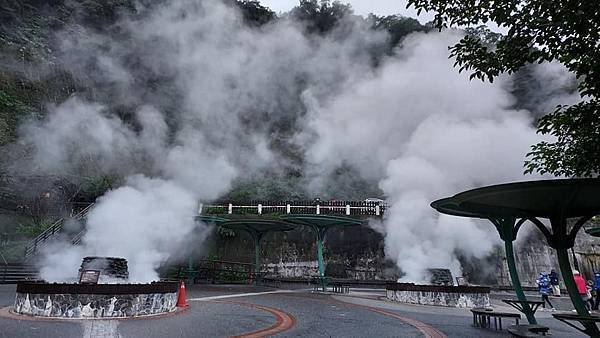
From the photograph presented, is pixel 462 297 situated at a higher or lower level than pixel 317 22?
lower

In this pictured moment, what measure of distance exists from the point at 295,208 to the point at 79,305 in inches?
621

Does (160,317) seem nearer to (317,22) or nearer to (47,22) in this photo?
(47,22)

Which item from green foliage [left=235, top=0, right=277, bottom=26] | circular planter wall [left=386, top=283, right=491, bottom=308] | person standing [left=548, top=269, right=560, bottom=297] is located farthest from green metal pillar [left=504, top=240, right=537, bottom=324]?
green foliage [left=235, top=0, right=277, bottom=26]

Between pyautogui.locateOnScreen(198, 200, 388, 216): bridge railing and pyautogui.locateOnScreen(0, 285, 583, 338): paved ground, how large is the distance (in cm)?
1185

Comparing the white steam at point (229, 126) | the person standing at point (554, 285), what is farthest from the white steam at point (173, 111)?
the person standing at point (554, 285)

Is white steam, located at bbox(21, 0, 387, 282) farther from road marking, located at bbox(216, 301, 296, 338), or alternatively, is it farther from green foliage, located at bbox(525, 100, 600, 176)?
green foliage, located at bbox(525, 100, 600, 176)

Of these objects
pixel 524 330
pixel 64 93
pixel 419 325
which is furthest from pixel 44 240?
pixel 524 330

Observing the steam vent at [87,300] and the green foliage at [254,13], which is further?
the green foliage at [254,13]

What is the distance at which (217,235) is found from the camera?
20625 mm

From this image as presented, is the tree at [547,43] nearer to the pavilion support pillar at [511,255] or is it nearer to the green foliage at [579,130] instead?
the green foliage at [579,130]

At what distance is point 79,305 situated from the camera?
Answer: 743 centimetres

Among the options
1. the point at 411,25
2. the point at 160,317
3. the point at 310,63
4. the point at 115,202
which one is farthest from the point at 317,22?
the point at 160,317

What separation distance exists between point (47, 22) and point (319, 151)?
921 inches

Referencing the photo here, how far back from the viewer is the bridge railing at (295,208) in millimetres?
22422
